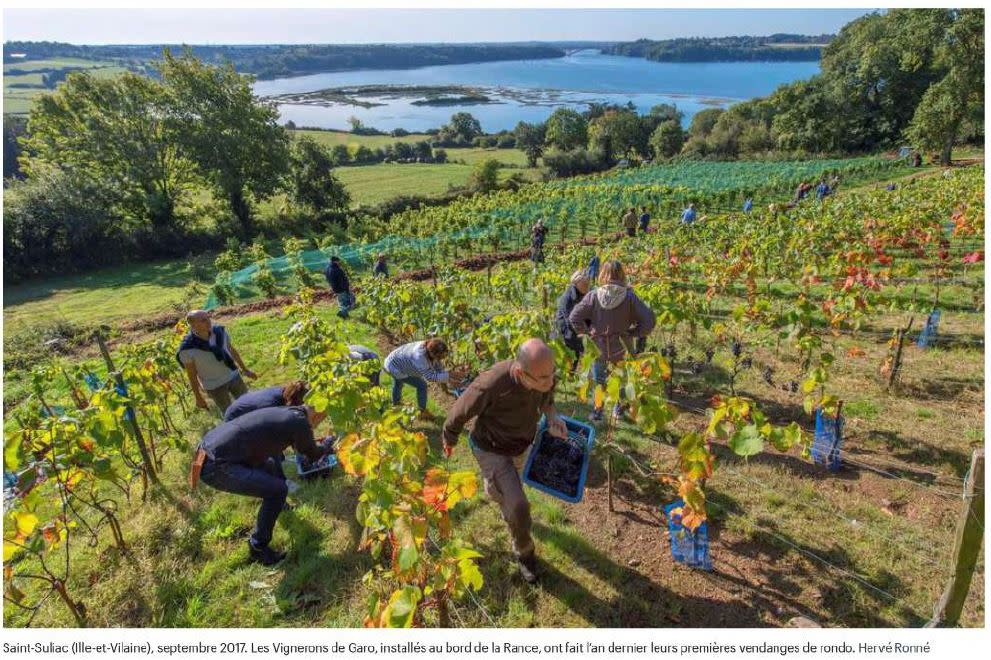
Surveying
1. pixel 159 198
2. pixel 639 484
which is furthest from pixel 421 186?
pixel 639 484

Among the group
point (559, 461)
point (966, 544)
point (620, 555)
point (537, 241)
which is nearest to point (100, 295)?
point (537, 241)

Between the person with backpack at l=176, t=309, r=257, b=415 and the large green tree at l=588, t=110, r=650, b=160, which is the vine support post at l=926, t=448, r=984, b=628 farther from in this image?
the large green tree at l=588, t=110, r=650, b=160

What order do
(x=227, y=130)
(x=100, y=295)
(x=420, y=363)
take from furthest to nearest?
(x=227, y=130) → (x=100, y=295) → (x=420, y=363)

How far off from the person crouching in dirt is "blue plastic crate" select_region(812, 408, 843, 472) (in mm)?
1903

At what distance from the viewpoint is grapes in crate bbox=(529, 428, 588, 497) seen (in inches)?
165

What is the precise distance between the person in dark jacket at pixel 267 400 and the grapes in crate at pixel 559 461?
2.06m

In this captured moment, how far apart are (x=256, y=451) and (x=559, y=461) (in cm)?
246

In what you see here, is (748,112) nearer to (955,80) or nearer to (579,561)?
(955,80)

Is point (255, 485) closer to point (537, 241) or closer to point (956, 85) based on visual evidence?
point (537, 241)

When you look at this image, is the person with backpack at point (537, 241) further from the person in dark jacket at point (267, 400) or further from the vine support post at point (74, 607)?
the vine support post at point (74, 607)

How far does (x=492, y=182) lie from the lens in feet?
127

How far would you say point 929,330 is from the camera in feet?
24.4

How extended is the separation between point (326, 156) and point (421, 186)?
1108 centimetres

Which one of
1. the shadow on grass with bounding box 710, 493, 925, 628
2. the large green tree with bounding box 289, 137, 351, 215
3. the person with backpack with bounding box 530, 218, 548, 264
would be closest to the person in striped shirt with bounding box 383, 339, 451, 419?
the shadow on grass with bounding box 710, 493, 925, 628
